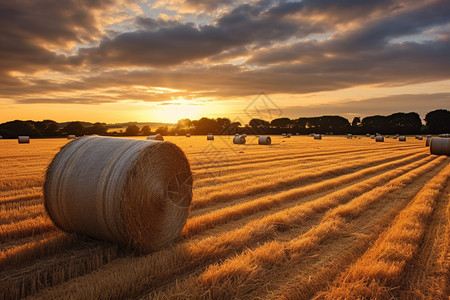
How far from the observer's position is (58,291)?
4.09m

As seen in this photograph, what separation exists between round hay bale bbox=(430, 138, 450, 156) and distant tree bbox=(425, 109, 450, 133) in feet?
252

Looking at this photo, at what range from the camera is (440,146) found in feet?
88.5

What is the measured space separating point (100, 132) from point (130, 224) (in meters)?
65.9

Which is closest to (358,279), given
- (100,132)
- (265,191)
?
(265,191)

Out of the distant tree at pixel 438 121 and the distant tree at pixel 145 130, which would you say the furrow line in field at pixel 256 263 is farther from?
the distant tree at pixel 438 121

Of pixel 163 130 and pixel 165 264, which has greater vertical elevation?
pixel 163 130

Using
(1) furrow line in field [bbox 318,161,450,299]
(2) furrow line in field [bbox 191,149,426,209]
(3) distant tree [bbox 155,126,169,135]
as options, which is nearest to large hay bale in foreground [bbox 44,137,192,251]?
(2) furrow line in field [bbox 191,149,426,209]

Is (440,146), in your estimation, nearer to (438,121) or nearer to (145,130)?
(145,130)

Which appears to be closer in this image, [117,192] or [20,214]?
[117,192]

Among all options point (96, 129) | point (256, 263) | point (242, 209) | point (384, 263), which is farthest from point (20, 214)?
point (96, 129)

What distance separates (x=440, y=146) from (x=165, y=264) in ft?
94.9

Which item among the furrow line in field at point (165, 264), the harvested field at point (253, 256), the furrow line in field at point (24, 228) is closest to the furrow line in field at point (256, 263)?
the harvested field at point (253, 256)

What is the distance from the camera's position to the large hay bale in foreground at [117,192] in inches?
217

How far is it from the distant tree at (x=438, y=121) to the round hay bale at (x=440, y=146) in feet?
252
